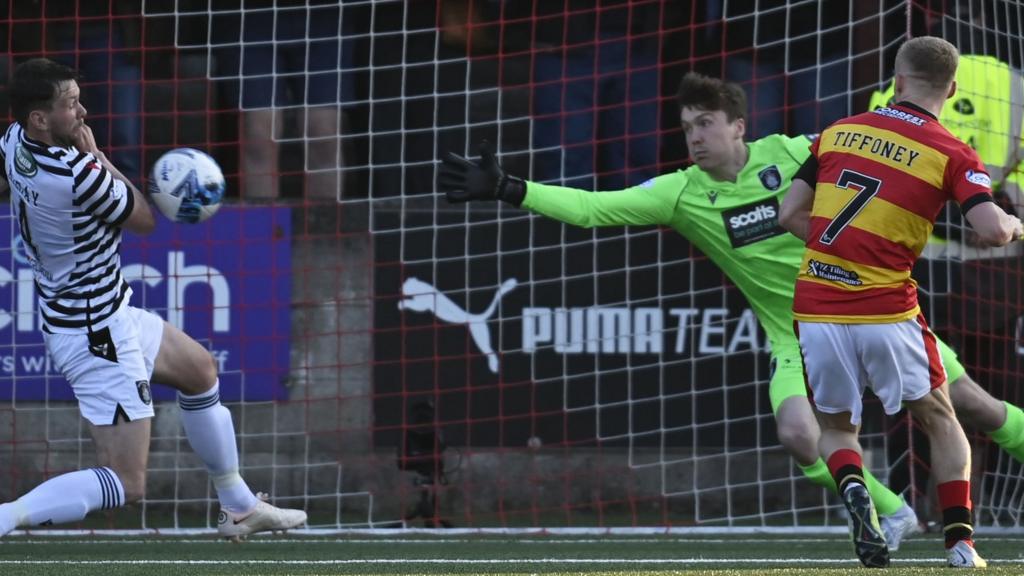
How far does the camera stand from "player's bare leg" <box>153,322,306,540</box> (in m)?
6.27

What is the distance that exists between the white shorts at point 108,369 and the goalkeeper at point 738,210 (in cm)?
133

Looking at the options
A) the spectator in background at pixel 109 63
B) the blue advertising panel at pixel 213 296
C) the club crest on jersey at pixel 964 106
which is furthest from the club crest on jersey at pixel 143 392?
the club crest on jersey at pixel 964 106

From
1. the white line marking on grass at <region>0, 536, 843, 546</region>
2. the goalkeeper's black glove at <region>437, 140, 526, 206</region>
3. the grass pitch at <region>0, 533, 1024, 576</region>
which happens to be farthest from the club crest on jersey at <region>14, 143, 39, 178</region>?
the white line marking on grass at <region>0, 536, 843, 546</region>

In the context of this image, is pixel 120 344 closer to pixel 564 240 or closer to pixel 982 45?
pixel 564 240

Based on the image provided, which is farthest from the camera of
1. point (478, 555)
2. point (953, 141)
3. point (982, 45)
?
point (982, 45)

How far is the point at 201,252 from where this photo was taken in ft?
30.3

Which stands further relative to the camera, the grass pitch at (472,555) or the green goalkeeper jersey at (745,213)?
the green goalkeeper jersey at (745,213)

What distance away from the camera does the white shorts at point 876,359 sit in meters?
5.21

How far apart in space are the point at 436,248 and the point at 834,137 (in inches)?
175

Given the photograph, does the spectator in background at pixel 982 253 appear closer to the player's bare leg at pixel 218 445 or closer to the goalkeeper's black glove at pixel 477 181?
the goalkeeper's black glove at pixel 477 181

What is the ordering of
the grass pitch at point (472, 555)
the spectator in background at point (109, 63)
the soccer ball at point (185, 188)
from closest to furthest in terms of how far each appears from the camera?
the grass pitch at point (472, 555), the soccer ball at point (185, 188), the spectator in background at point (109, 63)

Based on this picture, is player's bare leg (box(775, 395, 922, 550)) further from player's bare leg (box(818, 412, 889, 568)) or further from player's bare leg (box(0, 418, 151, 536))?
player's bare leg (box(0, 418, 151, 536))

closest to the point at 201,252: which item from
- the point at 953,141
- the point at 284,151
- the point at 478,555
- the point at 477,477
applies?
the point at 284,151

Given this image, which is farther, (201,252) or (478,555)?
(201,252)
